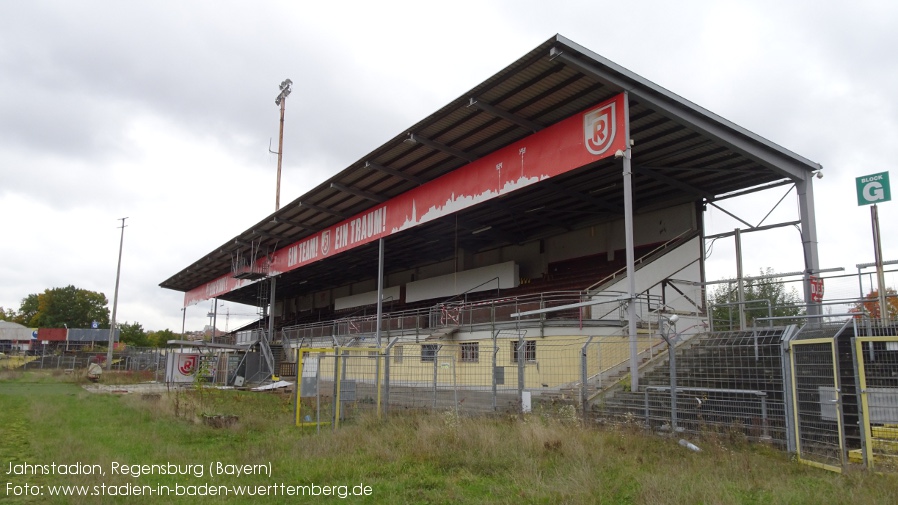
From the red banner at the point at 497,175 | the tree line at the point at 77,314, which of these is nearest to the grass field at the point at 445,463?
the red banner at the point at 497,175

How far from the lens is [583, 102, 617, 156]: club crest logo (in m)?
16.2

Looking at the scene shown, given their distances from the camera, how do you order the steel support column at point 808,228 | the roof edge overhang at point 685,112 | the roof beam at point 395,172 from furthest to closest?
1. the roof beam at point 395,172
2. the steel support column at point 808,228
3. the roof edge overhang at point 685,112

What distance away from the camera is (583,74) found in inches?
635

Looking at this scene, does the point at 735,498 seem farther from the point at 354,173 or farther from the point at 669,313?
the point at 354,173

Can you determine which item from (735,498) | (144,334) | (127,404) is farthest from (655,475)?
(144,334)

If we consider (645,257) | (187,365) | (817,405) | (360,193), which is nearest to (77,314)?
(187,365)

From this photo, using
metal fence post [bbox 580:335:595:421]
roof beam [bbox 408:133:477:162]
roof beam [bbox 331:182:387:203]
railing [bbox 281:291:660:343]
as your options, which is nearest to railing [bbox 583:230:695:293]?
railing [bbox 281:291:660:343]

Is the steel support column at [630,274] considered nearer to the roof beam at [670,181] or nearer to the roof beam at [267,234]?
the roof beam at [670,181]

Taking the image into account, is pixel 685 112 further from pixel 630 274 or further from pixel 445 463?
pixel 445 463

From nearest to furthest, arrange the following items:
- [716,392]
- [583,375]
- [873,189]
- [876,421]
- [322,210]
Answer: [876,421] → [716,392] → [583,375] → [873,189] → [322,210]

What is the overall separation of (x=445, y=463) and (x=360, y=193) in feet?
64.8

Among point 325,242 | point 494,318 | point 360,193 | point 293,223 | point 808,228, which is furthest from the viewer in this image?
point 293,223

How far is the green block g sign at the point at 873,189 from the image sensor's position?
42.1 feet

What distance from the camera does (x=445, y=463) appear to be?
29.4ft
